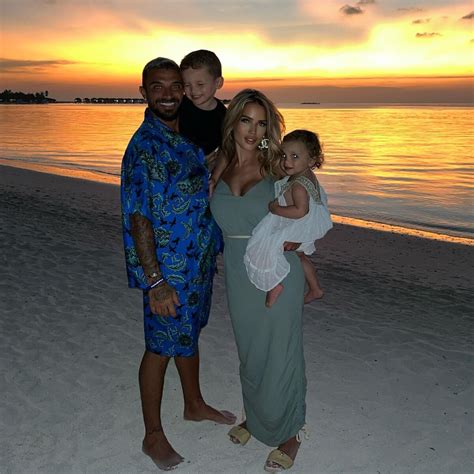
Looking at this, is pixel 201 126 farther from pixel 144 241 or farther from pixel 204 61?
pixel 144 241

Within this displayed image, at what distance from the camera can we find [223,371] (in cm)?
525

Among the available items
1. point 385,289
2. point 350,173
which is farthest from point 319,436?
point 350,173

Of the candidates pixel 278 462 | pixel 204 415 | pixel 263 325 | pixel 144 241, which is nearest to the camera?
pixel 144 241

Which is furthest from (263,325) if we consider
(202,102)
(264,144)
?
(202,102)

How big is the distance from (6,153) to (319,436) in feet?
106

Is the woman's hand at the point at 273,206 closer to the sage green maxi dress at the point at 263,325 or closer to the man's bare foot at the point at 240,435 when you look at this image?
the sage green maxi dress at the point at 263,325

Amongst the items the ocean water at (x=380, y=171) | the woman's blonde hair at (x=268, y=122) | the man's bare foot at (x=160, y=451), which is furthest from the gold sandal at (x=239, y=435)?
the ocean water at (x=380, y=171)

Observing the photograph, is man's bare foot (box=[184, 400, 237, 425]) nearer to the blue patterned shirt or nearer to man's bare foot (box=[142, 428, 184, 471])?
man's bare foot (box=[142, 428, 184, 471])

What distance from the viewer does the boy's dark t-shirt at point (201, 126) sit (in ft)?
13.1

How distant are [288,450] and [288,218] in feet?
5.45

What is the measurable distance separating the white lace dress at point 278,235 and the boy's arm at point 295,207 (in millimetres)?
38

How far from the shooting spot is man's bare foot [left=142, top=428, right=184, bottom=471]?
3.79 m

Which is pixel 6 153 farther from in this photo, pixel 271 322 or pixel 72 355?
pixel 271 322

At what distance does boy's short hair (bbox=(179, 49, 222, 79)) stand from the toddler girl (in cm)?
92
